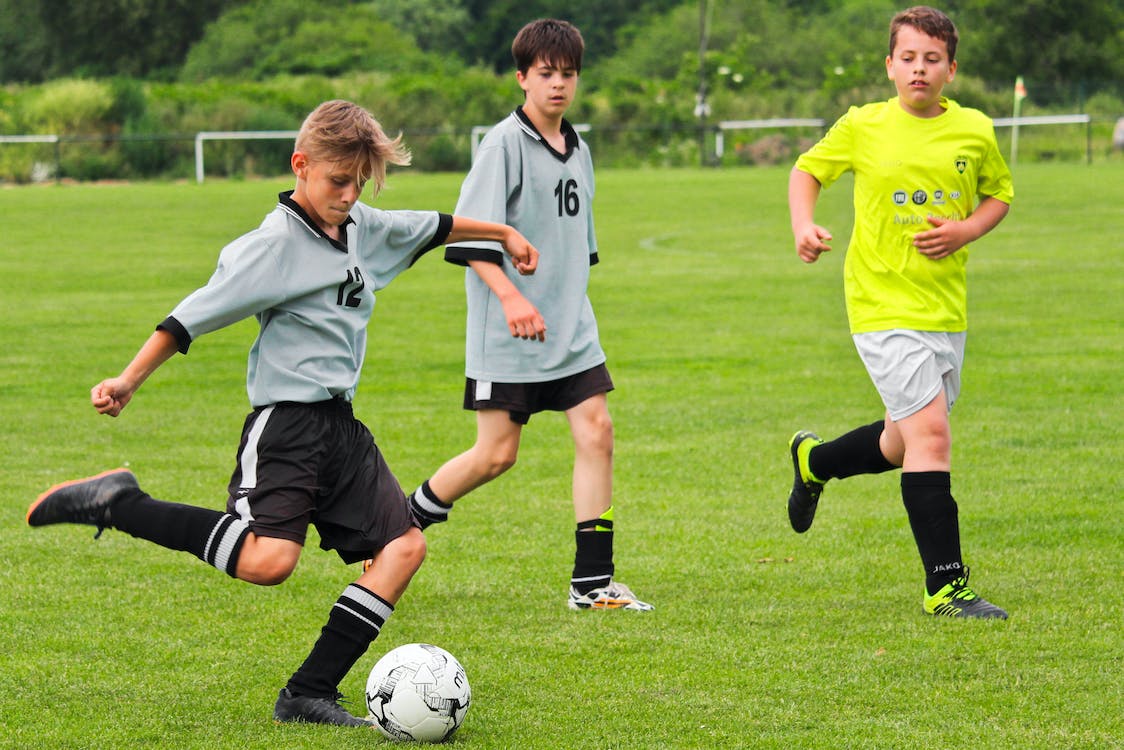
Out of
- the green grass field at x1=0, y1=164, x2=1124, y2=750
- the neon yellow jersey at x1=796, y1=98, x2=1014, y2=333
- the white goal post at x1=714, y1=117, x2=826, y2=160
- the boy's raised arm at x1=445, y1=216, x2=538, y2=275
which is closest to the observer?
the green grass field at x1=0, y1=164, x2=1124, y2=750

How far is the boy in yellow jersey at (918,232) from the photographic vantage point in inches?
214

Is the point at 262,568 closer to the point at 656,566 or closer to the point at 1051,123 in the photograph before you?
the point at 656,566

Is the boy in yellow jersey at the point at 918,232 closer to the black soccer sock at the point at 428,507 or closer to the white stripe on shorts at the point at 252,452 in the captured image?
the black soccer sock at the point at 428,507

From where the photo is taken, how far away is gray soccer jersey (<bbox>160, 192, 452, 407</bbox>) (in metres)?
4.20

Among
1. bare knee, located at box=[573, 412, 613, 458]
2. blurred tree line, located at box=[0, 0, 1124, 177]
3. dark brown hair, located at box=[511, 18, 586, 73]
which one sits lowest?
blurred tree line, located at box=[0, 0, 1124, 177]

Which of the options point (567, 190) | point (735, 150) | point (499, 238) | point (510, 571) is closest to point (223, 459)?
point (510, 571)

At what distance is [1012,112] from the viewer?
4797cm

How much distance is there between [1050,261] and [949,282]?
13.2 meters

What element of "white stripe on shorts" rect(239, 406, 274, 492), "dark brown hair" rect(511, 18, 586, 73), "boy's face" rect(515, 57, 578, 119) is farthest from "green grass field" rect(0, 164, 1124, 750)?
"dark brown hair" rect(511, 18, 586, 73)

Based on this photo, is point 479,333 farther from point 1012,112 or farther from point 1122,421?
point 1012,112

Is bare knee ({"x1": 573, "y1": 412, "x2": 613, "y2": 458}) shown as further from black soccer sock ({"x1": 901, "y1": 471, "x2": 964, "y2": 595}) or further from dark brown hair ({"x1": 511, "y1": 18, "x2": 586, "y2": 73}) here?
dark brown hair ({"x1": 511, "y1": 18, "x2": 586, "y2": 73})

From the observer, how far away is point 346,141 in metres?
4.23

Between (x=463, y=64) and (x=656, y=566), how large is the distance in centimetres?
6036

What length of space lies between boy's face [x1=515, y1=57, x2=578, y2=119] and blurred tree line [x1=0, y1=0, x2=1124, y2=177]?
35674 millimetres
